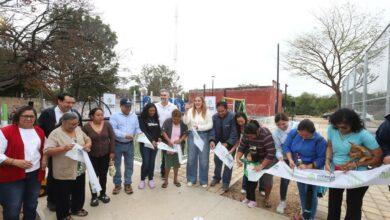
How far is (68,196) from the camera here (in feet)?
10.9

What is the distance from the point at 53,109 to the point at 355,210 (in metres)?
4.18

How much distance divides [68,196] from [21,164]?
86 cm

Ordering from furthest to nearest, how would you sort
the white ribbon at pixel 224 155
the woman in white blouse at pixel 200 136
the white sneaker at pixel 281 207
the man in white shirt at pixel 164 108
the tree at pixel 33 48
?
the tree at pixel 33 48 → the man in white shirt at pixel 164 108 → the woman in white blouse at pixel 200 136 → the white ribbon at pixel 224 155 → the white sneaker at pixel 281 207

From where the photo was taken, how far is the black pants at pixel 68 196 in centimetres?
323

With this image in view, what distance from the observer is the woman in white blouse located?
4.82 m

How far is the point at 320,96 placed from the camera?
4631 centimetres

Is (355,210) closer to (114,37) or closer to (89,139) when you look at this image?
(89,139)

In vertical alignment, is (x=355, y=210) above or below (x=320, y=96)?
below

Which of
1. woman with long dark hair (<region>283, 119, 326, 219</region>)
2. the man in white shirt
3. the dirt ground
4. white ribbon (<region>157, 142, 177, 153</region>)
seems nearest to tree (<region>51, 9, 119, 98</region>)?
the man in white shirt

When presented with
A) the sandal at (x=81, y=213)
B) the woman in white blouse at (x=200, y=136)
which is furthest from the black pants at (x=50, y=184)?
the woman in white blouse at (x=200, y=136)

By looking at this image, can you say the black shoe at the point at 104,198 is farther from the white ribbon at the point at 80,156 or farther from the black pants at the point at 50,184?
the white ribbon at the point at 80,156

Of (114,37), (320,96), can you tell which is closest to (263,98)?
(114,37)

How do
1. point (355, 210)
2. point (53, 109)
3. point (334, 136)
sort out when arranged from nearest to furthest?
point (355, 210), point (334, 136), point (53, 109)

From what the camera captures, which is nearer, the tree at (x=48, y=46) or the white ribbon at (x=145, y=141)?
the white ribbon at (x=145, y=141)
